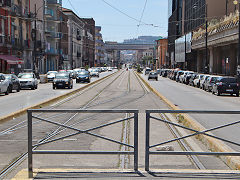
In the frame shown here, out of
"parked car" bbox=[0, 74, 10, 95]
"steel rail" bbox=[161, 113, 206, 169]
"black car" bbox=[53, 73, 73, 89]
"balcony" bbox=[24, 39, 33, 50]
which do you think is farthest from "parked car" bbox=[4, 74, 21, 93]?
"balcony" bbox=[24, 39, 33, 50]

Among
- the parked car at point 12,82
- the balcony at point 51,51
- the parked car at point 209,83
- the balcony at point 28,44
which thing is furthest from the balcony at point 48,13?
the parked car at point 209,83

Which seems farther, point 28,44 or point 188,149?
point 28,44

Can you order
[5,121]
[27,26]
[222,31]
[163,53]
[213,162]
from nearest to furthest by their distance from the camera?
[213,162] → [5,121] → [222,31] → [27,26] → [163,53]

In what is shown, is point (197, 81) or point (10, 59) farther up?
point (10, 59)

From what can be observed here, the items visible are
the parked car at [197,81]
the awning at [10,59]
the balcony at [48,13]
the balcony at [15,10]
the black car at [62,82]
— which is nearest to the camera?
the black car at [62,82]

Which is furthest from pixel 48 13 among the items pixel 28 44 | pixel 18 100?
pixel 18 100

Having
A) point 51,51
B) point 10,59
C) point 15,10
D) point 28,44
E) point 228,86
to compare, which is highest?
point 15,10

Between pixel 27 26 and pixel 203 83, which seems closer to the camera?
pixel 203 83

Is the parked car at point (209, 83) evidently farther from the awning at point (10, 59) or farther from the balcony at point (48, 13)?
the balcony at point (48, 13)

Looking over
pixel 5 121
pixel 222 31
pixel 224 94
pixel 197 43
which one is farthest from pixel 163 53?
pixel 5 121

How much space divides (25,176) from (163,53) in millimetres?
148577

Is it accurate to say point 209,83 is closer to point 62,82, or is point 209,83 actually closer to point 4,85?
point 62,82

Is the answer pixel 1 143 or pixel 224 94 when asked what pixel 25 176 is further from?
pixel 224 94

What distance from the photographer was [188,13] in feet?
294
